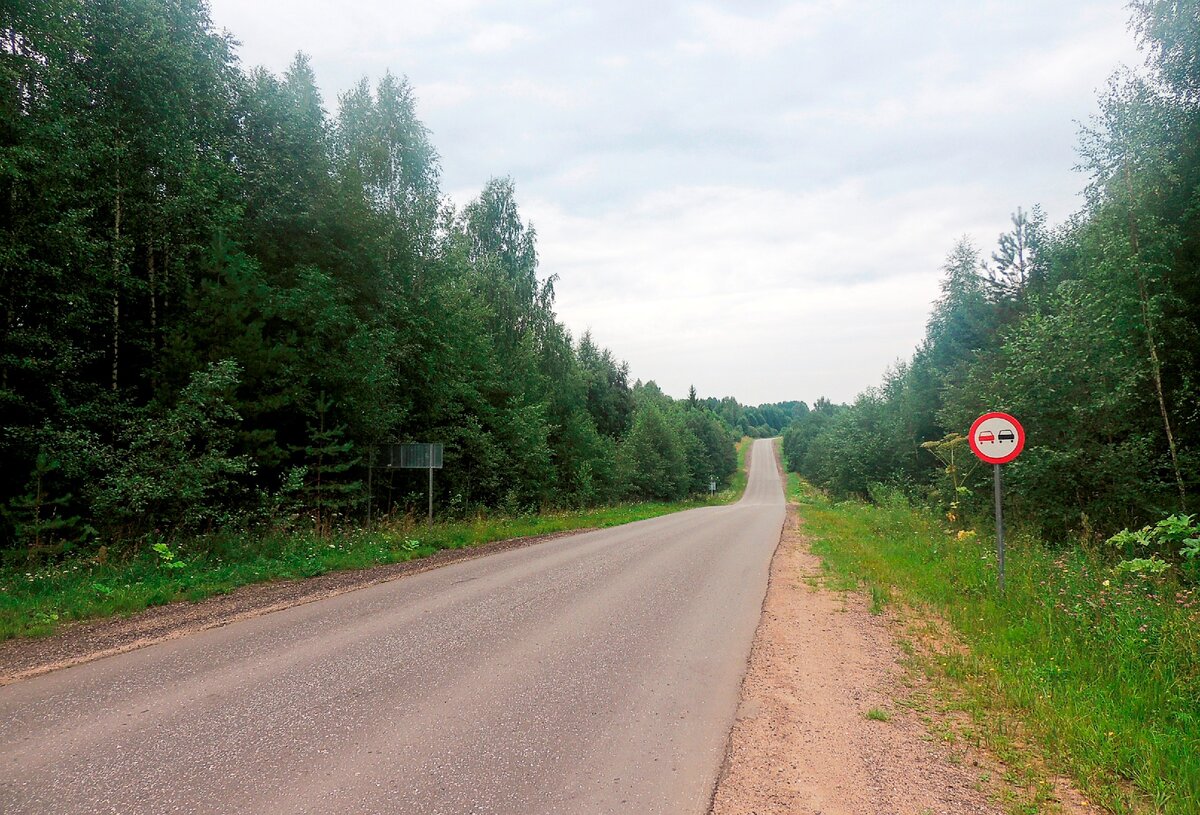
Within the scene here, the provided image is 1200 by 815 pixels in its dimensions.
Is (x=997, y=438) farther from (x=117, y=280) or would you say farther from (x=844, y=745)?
(x=117, y=280)

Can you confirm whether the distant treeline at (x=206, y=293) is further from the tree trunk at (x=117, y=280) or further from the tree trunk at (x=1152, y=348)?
the tree trunk at (x=1152, y=348)

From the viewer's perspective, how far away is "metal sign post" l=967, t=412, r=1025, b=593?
6949mm

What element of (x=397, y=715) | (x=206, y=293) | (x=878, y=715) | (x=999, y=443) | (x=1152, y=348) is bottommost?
(x=878, y=715)

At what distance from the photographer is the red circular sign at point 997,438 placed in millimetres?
7008

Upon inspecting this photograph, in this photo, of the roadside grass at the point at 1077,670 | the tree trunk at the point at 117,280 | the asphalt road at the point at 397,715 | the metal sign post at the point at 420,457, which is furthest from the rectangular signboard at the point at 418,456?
the roadside grass at the point at 1077,670

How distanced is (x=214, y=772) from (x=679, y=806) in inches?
103

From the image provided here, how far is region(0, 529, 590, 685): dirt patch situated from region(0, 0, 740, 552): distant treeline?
10.2ft

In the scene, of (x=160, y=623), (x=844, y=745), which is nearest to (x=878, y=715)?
(x=844, y=745)

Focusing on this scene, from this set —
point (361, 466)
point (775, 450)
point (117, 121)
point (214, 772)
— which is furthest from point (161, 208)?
point (775, 450)

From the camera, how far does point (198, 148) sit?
12.9 m

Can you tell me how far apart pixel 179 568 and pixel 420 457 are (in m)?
6.20

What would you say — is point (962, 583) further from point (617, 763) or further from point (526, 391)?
point (526, 391)

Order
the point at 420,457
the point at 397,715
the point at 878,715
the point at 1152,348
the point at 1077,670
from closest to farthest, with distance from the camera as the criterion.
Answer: the point at 397,715, the point at 878,715, the point at 1077,670, the point at 1152,348, the point at 420,457

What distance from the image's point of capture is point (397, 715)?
152 inches
